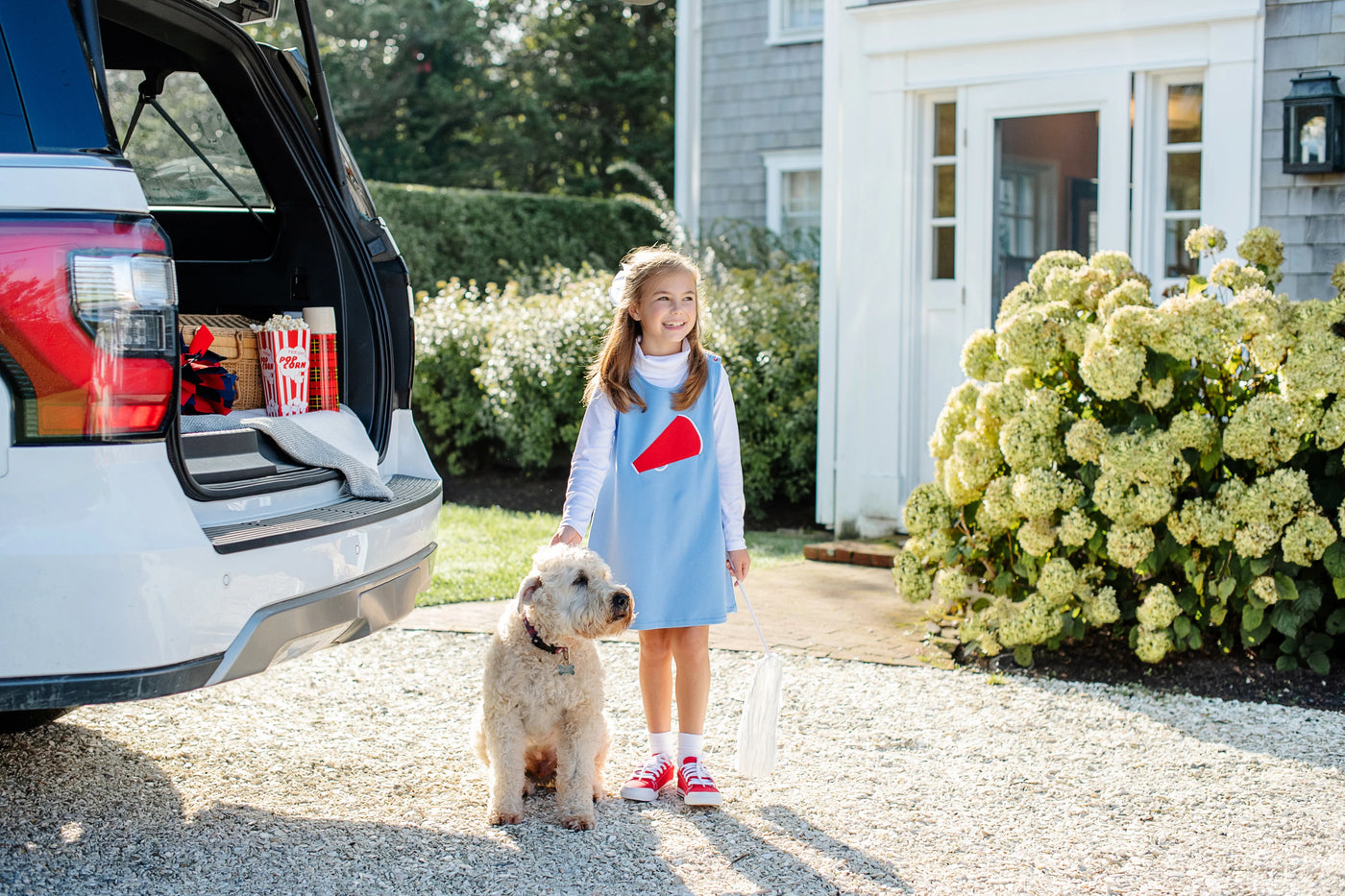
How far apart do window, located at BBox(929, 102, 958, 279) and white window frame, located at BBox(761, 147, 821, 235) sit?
6.03m

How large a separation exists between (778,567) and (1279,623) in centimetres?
285

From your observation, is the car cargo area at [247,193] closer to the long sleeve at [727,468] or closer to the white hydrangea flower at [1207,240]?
the long sleeve at [727,468]

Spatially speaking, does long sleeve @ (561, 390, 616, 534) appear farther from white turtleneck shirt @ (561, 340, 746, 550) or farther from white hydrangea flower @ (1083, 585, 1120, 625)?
white hydrangea flower @ (1083, 585, 1120, 625)

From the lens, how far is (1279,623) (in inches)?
173

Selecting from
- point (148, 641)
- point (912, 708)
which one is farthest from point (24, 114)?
point (912, 708)

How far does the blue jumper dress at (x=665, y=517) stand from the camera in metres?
3.47

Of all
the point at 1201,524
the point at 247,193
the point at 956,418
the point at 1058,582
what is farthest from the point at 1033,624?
the point at 247,193

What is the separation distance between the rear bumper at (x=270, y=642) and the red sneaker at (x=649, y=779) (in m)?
0.77

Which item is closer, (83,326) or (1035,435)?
(83,326)

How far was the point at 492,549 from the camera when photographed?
7.48 meters

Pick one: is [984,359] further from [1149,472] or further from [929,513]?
[1149,472]

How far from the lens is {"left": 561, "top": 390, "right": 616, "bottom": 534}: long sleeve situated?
11.4 ft

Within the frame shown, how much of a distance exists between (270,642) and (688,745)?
52.5 inches

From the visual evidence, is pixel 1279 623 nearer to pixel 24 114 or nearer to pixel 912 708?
pixel 912 708
